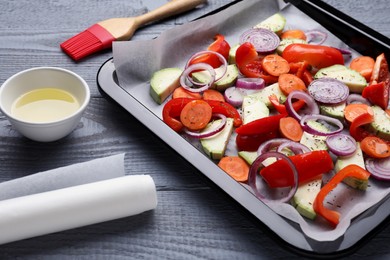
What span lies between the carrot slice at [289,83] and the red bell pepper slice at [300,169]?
41 centimetres

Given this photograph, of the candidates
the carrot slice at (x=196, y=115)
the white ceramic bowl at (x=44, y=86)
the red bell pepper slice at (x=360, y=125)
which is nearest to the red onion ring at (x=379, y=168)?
the red bell pepper slice at (x=360, y=125)

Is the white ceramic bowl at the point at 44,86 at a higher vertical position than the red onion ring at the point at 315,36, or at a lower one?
higher

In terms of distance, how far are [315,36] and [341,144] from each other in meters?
0.75

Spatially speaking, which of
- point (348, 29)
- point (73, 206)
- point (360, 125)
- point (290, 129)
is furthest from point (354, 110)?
point (73, 206)

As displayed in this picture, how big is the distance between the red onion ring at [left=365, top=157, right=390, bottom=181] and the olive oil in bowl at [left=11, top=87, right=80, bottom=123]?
1.02m

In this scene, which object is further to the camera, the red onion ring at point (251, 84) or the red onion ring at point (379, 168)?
the red onion ring at point (251, 84)

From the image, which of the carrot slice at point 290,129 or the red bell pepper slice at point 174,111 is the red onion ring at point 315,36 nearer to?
the carrot slice at point 290,129

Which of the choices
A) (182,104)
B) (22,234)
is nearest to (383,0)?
(182,104)

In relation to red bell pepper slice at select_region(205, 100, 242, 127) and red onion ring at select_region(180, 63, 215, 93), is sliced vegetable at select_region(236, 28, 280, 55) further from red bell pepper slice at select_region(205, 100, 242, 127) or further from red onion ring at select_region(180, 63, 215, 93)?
red bell pepper slice at select_region(205, 100, 242, 127)

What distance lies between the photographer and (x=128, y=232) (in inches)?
73.5

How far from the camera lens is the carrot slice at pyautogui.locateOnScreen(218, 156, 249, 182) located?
6.56ft

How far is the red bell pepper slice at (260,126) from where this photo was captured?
6.91ft

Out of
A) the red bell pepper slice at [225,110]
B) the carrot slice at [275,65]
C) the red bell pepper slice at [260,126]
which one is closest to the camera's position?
the red bell pepper slice at [260,126]

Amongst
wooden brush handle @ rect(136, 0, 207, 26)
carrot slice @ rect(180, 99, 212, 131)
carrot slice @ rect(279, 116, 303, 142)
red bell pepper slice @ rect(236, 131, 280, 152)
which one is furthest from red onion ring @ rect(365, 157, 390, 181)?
wooden brush handle @ rect(136, 0, 207, 26)
